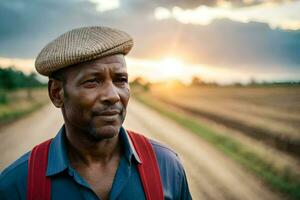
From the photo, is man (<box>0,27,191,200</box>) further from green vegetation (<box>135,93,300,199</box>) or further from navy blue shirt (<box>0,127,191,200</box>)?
green vegetation (<box>135,93,300,199</box>)

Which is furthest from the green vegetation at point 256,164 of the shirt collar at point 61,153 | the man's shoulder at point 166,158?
the shirt collar at point 61,153

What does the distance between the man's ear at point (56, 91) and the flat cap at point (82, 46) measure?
0.06 m

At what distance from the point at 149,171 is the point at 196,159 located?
7934 mm

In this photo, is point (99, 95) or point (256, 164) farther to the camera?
point (256, 164)

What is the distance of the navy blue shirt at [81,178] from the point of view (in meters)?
2.02

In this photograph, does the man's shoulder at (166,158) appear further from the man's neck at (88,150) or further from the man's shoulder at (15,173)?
the man's shoulder at (15,173)

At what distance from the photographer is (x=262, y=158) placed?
9.66m

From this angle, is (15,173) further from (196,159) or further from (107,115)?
(196,159)

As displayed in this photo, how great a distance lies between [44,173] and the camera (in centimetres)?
204

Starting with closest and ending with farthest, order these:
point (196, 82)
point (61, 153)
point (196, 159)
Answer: point (61, 153), point (196, 159), point (196, 82)

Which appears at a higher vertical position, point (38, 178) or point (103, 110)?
point (103, 110)

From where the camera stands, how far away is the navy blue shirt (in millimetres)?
2018

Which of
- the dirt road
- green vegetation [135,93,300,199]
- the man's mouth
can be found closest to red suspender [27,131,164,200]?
the man's mouth

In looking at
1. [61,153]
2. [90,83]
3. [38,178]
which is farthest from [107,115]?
[38,178]
